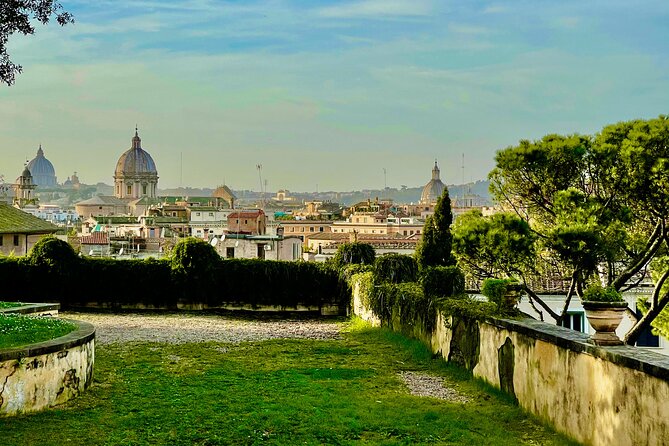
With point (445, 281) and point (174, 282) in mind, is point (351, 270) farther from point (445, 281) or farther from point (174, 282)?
point (445, 281)

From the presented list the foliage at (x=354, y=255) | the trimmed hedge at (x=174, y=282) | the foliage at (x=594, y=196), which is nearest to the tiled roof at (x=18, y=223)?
the trimmed hedge at (x=174, y=282)

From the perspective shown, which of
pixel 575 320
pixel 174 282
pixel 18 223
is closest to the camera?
pixel 575 320

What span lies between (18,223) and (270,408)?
3410 cm

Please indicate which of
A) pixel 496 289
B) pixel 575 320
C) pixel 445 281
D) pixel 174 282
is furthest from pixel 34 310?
pixel 575 320

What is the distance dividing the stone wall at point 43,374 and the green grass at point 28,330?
0.70 ft

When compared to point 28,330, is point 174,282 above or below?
above

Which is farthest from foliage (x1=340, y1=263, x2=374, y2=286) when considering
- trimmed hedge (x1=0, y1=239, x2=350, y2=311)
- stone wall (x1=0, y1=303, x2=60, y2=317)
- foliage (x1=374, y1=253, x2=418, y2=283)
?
stone wall (x1=0, y1=303, x2=60, y2=317)

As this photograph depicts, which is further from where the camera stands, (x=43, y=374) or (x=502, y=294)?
(x=502, y=294)

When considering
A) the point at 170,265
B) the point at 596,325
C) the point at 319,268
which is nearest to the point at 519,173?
the point at 596,325

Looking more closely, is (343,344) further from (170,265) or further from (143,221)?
(143,221)

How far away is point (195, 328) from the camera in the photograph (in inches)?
723

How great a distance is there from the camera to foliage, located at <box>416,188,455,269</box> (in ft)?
51.4

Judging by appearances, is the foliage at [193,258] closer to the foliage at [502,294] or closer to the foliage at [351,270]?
the foliage at [351,270]

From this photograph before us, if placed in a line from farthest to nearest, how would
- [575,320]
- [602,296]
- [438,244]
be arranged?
[575,320] → [438,244] → [602,296]
